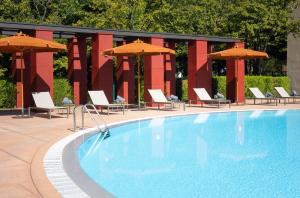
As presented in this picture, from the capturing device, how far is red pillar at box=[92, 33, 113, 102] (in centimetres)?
1916

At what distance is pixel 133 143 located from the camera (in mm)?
11297

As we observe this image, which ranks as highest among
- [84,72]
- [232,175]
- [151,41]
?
[151,41]

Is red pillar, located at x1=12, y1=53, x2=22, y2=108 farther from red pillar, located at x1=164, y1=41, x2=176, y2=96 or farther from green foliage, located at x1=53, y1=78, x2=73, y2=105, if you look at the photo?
red pillar, located at x1=164, y1=41, x2=176, y2=96

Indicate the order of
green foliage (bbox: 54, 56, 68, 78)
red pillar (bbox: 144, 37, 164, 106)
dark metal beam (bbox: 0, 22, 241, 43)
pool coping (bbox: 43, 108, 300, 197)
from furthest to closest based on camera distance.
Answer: green foliage (bbox: 54, 56, 68, 78) → red pillar (bbox: 144, 37, 164, 106) → dark metal beam (bbox: 0, 22, 241, 43) → pool coping (bbox: 43, 108, 300, 197)

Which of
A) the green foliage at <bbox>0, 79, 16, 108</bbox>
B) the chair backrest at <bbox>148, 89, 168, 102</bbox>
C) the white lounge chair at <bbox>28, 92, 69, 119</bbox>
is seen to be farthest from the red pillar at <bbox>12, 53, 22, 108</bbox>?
the chair backrest at <bbox>148, 89, 168, 102</bbox>

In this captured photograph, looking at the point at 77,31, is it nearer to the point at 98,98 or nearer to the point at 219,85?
the point at 98,98

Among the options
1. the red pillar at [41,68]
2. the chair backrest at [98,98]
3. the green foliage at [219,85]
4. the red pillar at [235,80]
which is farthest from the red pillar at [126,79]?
the green foliage at [219,85]

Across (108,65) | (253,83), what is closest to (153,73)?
(108,65)

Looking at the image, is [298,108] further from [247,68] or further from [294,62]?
[247,68]

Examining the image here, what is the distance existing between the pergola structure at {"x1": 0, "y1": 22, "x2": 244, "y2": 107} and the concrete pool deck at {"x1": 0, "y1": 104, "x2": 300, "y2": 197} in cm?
368

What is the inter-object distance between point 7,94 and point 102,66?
5048mm

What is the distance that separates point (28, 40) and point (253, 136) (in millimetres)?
8507

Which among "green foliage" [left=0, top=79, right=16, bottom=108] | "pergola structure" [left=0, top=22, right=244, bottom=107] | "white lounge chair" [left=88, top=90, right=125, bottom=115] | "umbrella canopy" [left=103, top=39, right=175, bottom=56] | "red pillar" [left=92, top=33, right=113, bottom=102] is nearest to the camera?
"white lounge chair" [left=88, top=90, right=125, bottom=115]

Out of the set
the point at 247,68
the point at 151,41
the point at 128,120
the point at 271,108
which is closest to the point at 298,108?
the point at 271,108
